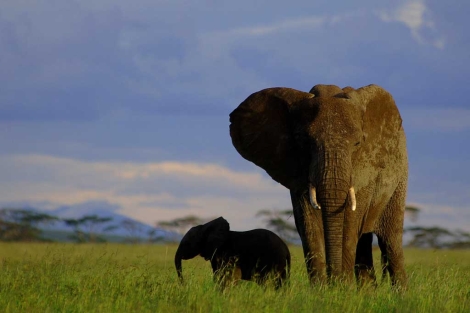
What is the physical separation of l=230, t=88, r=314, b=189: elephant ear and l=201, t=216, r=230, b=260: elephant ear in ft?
3.68

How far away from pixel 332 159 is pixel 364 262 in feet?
11.1

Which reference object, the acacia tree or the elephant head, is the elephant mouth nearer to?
the elephant head

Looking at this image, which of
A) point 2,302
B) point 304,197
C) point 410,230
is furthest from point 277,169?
point 410,230

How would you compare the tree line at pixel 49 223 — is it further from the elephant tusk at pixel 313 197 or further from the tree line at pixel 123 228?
the elephant tusk at pixel 313 197

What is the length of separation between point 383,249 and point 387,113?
2.44 meters

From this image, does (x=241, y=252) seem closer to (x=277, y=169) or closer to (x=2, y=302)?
(x=277, y=169)

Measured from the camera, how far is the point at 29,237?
45.5 metres

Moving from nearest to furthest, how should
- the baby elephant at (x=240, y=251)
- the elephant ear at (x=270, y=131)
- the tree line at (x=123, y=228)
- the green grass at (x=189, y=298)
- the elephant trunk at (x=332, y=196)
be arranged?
the green grass at (x=189, y=298) → the elephant trunk at (x=332, y=196) → the elephant ear at (x=270, y=131) → the baby elephant at (x=240, y=251) → the tree line at (x=123, y=228)

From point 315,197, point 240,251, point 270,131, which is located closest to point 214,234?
point 240,251

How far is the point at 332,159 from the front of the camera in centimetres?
1075

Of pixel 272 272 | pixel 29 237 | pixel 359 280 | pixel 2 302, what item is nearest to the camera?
pixel 2 302

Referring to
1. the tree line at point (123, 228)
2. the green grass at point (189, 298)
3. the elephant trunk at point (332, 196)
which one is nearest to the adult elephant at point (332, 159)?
the elephant trunk at point (332, 196)

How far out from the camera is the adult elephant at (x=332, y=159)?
10.9 m

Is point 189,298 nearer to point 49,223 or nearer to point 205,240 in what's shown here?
point 205,240
